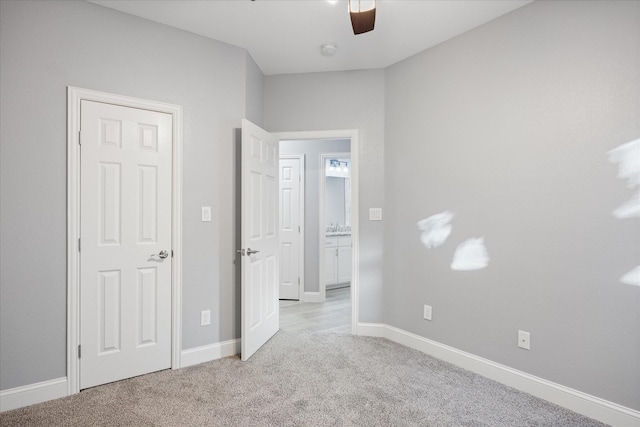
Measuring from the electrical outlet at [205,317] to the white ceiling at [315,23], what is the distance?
2.30 meters

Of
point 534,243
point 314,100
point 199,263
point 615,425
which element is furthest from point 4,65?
point 615,425

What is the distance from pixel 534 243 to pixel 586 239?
0.30 metres

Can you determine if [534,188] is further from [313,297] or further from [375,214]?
[313,297]

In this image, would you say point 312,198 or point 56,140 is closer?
point 56,140

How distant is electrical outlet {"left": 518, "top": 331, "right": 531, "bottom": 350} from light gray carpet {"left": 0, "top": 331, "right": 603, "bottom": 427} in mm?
307

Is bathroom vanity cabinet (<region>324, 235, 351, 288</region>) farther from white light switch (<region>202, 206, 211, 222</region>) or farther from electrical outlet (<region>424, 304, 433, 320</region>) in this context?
white light switch (<region>202, 206, 211, 222</region>)

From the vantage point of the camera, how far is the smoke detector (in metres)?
2.92

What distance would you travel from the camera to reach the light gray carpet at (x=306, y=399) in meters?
1.96

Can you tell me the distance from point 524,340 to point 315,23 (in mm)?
2769

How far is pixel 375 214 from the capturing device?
3381 mm

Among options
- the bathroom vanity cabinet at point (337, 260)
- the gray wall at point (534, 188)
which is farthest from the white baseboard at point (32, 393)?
the bathroom vanity cabinet at point (337, 260)

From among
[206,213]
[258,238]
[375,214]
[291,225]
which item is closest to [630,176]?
[375,214]

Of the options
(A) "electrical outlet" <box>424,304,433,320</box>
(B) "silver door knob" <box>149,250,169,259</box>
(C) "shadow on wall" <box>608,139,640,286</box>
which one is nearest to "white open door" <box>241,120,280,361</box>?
(B) "silver door knob" <box>149,250,169,259</box>

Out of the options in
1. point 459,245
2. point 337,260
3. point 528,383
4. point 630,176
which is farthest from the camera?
point 337,260
